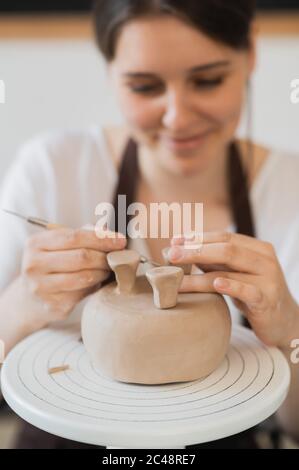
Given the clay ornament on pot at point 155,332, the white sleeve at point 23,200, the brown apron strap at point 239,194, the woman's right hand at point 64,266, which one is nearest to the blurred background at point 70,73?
the white sleeve at point 23,200

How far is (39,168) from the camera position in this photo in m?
Answer: 0.91

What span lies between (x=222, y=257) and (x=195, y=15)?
352 mm

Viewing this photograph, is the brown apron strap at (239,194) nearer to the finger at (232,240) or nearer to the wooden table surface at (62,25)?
the finger at (232,240)

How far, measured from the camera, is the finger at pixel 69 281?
1.64ft

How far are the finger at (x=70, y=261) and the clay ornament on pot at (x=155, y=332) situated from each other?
2 centimetres

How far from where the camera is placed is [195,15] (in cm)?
66

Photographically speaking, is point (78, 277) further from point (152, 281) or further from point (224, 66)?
point (224, 66)

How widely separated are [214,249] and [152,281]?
0.24ft

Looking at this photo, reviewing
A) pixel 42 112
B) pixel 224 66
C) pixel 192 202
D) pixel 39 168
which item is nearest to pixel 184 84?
pixel 224 66

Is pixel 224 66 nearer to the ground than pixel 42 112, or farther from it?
farther from it

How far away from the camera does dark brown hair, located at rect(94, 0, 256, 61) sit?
0.67 metres

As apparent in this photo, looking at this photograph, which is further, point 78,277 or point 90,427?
point 78,277

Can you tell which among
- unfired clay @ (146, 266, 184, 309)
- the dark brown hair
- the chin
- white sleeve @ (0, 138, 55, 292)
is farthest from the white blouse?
unfired clay @ (146, 266, 184, 309)

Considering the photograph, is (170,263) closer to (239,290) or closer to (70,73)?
(239,290)
